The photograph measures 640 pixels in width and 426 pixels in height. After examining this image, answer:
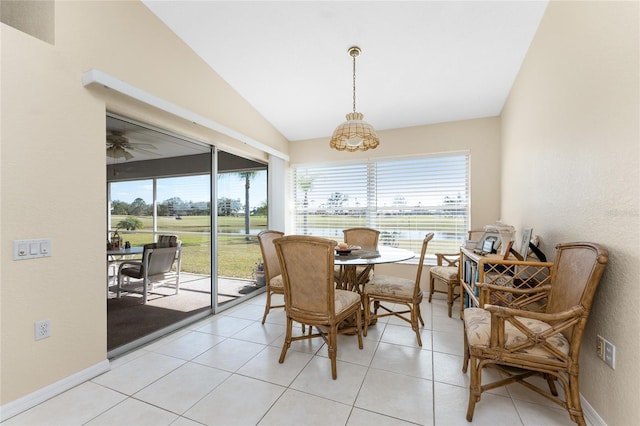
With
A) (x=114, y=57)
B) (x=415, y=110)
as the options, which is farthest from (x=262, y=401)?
(x=415, y=110)

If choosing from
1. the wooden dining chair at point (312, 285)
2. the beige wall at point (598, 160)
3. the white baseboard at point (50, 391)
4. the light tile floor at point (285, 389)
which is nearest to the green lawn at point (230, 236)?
the light tile floor at point (285, 389)

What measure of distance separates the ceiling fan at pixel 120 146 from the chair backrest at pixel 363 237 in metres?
2.68

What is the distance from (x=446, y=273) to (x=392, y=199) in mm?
1405

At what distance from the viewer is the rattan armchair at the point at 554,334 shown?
1409mm

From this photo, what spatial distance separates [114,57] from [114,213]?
1.29 meters

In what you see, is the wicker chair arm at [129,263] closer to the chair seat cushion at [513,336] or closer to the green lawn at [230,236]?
the green lawn at [230,236]

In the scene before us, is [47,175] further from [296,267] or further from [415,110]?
[415,110]

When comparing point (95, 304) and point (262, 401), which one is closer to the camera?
point (262, 401)

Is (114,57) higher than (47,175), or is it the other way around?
(114,57)

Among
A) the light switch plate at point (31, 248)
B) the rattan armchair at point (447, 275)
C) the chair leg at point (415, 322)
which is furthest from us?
the rattan armchair at point (447, 275)

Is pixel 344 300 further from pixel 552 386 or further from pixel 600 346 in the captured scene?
pixel 600 346

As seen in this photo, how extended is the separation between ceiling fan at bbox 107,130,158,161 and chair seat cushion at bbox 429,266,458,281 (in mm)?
3649

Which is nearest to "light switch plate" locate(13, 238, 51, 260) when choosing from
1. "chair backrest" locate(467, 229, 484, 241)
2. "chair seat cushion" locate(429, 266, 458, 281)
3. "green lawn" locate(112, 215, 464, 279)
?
"green lawn" locate(112, 215, 464, 279)

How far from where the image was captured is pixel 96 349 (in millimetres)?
2070
